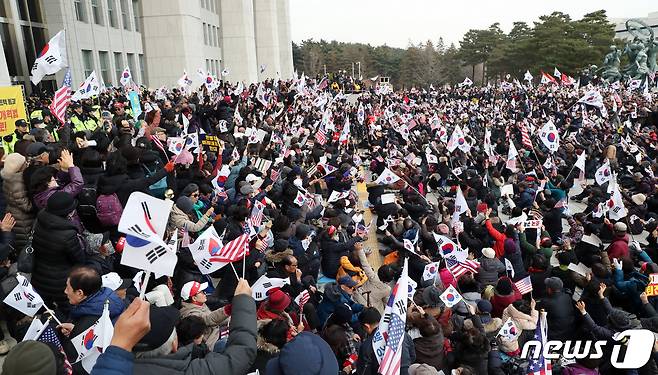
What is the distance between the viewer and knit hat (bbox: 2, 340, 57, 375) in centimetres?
206

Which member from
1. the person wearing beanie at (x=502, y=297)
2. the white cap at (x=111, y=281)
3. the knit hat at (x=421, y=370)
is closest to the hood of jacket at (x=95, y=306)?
the white cap at (x=111, y=281)

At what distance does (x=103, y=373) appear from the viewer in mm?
2166

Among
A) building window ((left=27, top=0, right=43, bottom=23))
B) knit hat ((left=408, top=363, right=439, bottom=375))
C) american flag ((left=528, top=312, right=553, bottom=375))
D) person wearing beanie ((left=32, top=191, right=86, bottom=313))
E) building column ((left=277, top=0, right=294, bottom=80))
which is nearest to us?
knit hat ((left=408, top=363, right=439, bottom=375))

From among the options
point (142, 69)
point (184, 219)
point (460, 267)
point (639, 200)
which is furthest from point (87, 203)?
point (142, 69)

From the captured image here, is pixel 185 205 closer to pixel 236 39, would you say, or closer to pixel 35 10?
pixel 35 10

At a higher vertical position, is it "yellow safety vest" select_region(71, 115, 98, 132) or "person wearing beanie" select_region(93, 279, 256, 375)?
"yellow safety vest" select_region(71, 115, 98, 132)

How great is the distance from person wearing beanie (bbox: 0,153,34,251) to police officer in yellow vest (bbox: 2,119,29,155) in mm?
3315

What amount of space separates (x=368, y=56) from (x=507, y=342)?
87.0 meters

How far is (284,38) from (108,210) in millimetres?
51122

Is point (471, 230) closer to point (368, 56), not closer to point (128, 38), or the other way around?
point (128, 38)

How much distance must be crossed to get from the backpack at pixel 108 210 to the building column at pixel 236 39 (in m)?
38.3

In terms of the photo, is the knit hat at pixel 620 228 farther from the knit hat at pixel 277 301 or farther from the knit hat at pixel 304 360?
the knit hat at pixel 304 360

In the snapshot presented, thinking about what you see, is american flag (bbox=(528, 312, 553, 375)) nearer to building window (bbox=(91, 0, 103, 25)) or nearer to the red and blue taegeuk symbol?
the red and blue taegeuk symbol

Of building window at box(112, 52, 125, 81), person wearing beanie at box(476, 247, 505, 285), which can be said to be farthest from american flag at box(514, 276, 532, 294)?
building window at box(112, 52, 125, 81)
